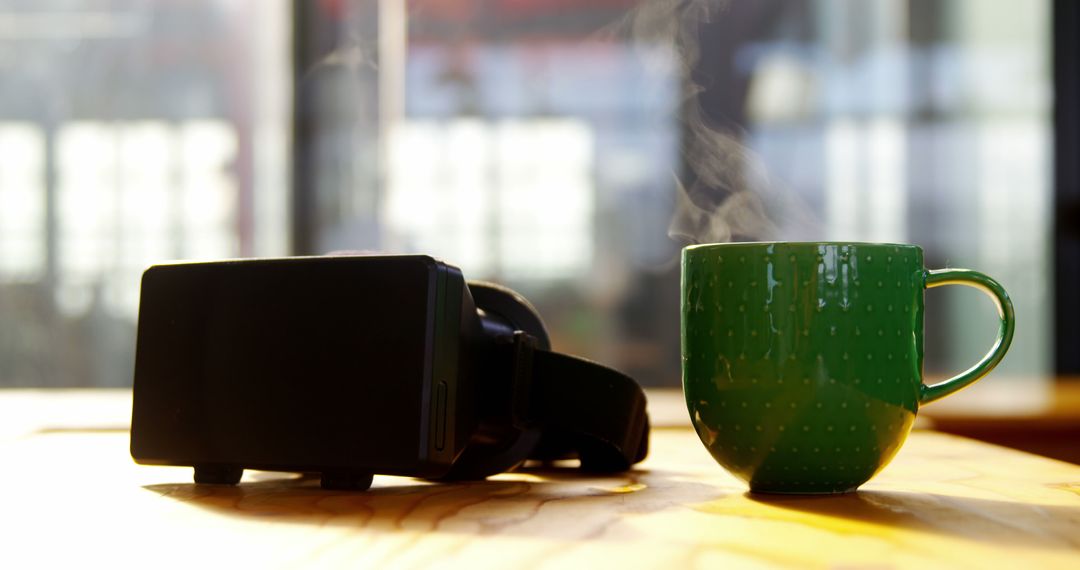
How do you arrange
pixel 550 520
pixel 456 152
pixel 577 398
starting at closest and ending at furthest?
pixel 550 520 < pixel 577 398 < pixel 456 152

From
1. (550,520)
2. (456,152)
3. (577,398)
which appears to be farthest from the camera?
(456,152)

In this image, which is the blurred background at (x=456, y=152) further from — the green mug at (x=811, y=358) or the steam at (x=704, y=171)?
the green mug at (x=811, y=358)

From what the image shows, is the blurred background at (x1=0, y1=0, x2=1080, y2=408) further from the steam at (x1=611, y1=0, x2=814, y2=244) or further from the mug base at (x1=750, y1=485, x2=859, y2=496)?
the mug base at (x1=750, y1=485, x2=859, y2=496)

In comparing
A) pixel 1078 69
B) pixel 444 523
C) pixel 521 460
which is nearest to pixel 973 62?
pixel 1078 69

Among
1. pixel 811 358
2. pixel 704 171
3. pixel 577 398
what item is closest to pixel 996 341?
pixel 811 358

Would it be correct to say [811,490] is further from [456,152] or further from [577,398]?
[456,152]

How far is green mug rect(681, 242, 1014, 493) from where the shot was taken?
0.53 m

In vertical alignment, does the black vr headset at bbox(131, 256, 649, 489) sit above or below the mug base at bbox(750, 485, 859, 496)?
above

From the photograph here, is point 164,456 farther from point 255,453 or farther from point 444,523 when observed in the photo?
point 444,523

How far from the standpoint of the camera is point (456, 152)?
2.41 meters

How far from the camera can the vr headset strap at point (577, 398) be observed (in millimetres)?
604

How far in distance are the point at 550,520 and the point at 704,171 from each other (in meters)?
2.02

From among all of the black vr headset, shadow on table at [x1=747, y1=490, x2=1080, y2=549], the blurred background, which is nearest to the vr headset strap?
the black vr headset

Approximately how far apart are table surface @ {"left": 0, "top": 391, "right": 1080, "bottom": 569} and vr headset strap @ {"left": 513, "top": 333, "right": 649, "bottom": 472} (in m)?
0.03
